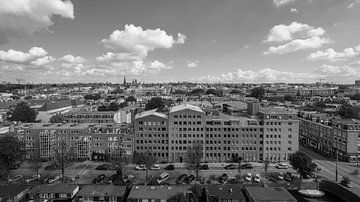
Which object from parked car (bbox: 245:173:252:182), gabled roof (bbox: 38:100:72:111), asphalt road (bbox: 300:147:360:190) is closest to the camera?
parked car (bbox: 245:173:252:182)

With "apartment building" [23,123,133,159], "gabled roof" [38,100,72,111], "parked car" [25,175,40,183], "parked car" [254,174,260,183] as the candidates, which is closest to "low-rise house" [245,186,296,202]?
"parked car" [254,174,260,183]

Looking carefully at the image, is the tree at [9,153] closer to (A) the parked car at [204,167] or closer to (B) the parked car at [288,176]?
(A) the parked car at [204,167]

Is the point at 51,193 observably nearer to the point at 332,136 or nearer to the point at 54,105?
the point at 332,136

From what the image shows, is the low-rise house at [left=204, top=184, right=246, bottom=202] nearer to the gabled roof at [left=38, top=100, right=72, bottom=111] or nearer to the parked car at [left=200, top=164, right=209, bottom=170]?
the parked car at [left=200, top=164, right=209, bottom=170]

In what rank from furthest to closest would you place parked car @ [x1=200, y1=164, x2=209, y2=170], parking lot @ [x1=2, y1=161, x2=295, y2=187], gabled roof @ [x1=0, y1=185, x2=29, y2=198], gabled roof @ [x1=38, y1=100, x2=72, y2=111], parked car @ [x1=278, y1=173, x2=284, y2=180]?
gabled roof @ [x1=38, y1=100, x2=72, y2=111] < parked car @ [x1=200, y1=164, x2=209, y2=170] < parked car @ [x1=278, y1=173, x2=284, y2=180] < parking lot @ [x1=2, y1=161, x2=295, y2=187] < gabled roof @ [x1=0, y1=185, x2=29, y2=198]

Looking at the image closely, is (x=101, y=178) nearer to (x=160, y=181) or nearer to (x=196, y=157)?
(x=160, y=181)

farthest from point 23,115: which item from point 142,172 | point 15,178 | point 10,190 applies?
point 142,172
